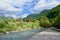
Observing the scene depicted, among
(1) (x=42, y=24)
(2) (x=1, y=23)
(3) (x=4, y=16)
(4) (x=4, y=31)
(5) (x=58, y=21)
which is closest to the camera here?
(4) (x=4, y=31)

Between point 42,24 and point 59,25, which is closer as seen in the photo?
point 59,25

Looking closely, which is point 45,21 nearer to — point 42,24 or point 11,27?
point 42,24

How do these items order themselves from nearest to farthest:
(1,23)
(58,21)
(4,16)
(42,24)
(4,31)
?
(4,31), (1,23), (4,16), (58,21), (42,24)

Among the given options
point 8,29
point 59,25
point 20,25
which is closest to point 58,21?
point 59,25

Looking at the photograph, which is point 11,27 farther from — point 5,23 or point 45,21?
point 45,21

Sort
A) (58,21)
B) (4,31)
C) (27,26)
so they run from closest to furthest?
1. (4,31)
2. (27,26)
3. (58,21)

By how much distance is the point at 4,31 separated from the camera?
74.5m

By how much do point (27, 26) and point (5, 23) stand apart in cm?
2504

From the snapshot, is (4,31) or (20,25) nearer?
(4,31)

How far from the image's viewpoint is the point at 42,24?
500 feet

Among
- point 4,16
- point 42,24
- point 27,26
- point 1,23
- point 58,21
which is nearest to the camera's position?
point 1,23

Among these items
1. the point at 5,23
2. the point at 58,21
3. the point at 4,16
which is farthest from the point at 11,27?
the point at 58,21

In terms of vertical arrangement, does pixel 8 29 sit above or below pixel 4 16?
below

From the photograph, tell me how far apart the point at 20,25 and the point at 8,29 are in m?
19.2
